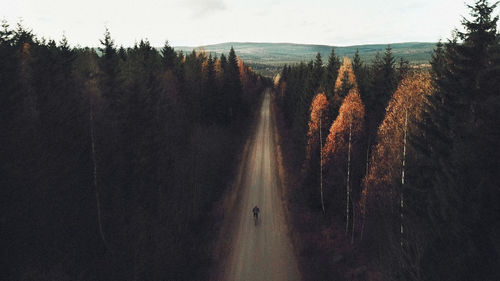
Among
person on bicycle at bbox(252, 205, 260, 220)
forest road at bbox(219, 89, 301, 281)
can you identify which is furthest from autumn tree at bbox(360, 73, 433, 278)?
person on bicycle at bbox(252, 205, 260, 220)

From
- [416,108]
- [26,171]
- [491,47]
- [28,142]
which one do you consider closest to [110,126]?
[28,142]

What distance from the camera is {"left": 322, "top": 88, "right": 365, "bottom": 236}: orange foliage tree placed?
19266 mm

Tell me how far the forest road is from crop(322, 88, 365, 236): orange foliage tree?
264 inches

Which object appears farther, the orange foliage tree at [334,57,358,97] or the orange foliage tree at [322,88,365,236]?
the orange foliage tree at [334,57,358,97]

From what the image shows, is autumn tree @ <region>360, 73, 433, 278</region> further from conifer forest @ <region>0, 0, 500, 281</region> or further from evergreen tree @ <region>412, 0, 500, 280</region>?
evergreen tree @ <region>412, 0, 500, 280</region>

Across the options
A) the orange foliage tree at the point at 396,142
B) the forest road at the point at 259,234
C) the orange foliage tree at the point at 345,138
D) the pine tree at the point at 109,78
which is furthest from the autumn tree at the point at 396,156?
the pine tree at the point at 109,78

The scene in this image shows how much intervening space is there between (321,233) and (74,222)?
18.0 m

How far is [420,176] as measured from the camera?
1293 cm

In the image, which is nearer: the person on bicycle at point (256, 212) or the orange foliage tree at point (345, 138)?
the orange foliage tree at point (345, 138)

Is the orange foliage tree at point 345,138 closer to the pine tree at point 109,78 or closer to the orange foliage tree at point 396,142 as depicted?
the orange foliage tree at point 396,142

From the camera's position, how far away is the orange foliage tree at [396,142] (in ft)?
46.2

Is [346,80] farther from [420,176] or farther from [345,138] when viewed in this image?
[420,176]

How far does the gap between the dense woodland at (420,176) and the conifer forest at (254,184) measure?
72 mm

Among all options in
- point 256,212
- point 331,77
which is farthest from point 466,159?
point 331,77
